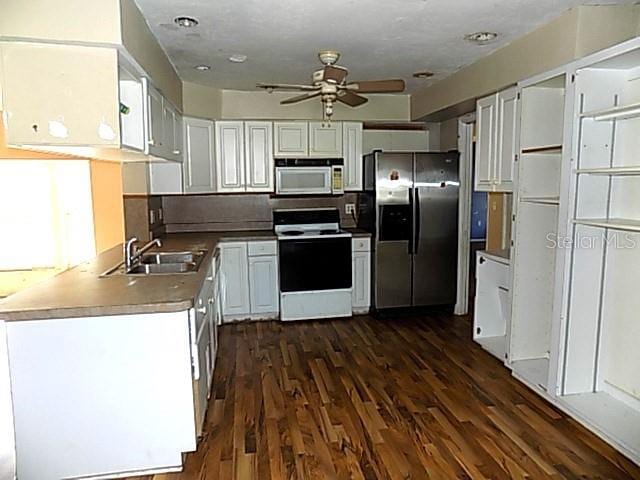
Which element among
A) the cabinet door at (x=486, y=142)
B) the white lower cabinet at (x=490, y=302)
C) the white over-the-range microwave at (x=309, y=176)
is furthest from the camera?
the white over-the-range microwave at (x=309, y=176)

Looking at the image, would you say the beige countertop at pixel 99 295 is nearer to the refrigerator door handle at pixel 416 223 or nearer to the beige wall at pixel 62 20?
the beige wall at pixel 62 20

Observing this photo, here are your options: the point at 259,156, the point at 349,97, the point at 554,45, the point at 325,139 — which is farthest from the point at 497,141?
the point at 259,156

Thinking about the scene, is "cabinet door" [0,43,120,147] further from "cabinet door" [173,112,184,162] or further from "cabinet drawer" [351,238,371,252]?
"cabinet drawer" [351,238,371,252]

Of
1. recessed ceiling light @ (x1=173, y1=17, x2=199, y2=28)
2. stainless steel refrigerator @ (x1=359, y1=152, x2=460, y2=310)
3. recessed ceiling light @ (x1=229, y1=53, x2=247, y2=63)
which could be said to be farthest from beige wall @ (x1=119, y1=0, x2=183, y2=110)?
stainless steel refrigerator @ (x1=359, y1=152, x2=460, y2=310)

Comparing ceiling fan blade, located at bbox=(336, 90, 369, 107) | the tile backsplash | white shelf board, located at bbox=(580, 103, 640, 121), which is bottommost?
the tile backsplash

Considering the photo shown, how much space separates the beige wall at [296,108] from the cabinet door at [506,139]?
1816 mm

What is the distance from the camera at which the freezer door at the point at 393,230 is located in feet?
15.8

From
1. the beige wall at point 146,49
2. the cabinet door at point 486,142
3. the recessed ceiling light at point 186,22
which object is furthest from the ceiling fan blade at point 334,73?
the cabinet door at point 486,142

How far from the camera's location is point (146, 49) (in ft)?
9.48

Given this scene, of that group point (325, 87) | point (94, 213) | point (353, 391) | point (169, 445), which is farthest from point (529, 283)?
point (94, 213)

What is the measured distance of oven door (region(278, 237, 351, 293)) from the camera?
481 cm

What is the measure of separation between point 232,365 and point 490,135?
2.80 meters

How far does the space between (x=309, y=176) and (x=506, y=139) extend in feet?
7.03

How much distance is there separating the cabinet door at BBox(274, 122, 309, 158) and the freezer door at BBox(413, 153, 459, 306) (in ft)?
4.07
